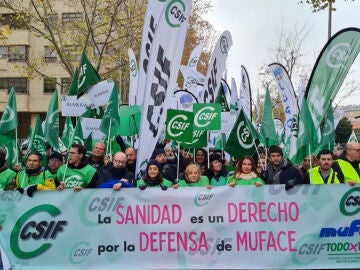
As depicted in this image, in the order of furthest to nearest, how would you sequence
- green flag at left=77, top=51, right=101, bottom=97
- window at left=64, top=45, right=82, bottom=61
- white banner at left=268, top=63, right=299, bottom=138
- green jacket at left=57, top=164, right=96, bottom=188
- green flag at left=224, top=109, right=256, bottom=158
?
1. window at left=64, top=45, right=82, bottom=61
2. white banner at left=268, top=63, right=299, bottom=138
3. green flag at left=77, top=51, right=101, bottom=97
4. green flag at left=224, top=109, right=256, bottom=158
5. green jacket at left=57, top=164, right=96, bottom=188

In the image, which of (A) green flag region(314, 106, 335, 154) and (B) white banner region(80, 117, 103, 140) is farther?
(B) white banner region(80, 117, 103, 140)

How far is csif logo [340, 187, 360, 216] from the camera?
5.75 metres

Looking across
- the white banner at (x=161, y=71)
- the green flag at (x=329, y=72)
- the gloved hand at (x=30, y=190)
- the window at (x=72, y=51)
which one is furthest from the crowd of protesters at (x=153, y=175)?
the window at (x=72, y=51)

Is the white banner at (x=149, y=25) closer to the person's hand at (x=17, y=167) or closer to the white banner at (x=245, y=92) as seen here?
the person's hand at (x=17, y=167)

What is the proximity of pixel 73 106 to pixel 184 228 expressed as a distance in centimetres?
526

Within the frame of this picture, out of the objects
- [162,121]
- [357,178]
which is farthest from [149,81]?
[357,178]

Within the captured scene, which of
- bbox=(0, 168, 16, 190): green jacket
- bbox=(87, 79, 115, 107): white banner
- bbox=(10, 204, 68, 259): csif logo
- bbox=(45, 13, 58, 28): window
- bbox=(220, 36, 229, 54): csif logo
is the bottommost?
bbox=(10, 204, 68, 259): csif logo

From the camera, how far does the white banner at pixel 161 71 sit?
23.1ft

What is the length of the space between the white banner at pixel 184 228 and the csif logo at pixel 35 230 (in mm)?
11

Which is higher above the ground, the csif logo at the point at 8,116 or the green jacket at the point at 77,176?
the csif logo at the point at 8,116

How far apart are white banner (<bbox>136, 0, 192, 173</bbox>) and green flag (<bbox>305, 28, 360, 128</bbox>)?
79.2 inches

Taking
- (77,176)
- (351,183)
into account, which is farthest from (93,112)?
(351,183)

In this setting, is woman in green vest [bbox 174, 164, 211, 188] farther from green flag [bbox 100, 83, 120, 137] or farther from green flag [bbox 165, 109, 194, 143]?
green flag [bbox 100, 83, 120, 137]

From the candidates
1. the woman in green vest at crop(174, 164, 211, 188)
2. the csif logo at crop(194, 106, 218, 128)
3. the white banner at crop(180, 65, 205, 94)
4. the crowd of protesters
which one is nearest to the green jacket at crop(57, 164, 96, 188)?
the crowd of protesters
